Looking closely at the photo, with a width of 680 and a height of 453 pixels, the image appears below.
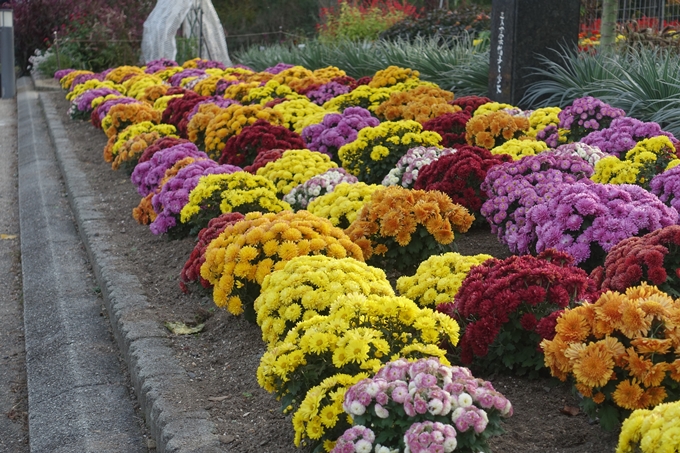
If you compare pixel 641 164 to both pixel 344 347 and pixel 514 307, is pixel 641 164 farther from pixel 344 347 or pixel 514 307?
pixel 344 347

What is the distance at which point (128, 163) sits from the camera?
906 centimetres

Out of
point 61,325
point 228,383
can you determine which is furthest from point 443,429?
point 61,325

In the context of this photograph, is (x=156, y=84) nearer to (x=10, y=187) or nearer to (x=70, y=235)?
(x=10, y=187)

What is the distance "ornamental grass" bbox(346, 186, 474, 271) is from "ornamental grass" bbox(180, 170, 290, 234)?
36.6 inches

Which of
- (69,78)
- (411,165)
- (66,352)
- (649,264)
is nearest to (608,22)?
(411,165)

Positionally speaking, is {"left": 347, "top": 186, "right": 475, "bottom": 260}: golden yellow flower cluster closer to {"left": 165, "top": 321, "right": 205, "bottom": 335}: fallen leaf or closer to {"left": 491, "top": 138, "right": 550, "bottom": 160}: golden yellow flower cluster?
{"left": 165, "top": 321, "right": 205, "bottom": 335}: fallen leaf

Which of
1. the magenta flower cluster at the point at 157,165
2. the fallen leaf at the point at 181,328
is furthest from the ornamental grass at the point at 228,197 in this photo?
the magenta flower cluster at the point at 157,165

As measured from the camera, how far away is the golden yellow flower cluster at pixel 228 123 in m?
8.48

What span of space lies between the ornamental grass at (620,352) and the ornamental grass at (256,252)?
4.79ft

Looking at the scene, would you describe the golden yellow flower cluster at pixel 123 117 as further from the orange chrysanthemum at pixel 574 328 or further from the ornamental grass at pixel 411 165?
the orange chrysanthemum at pixel 574 328

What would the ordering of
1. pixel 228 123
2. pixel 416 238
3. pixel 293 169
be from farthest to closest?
pixel 228 123 → pixel 293 169 → pixel 416 238

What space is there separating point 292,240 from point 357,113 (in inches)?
173

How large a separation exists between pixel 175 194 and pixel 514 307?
3365mm

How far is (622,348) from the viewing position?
3043 mm
